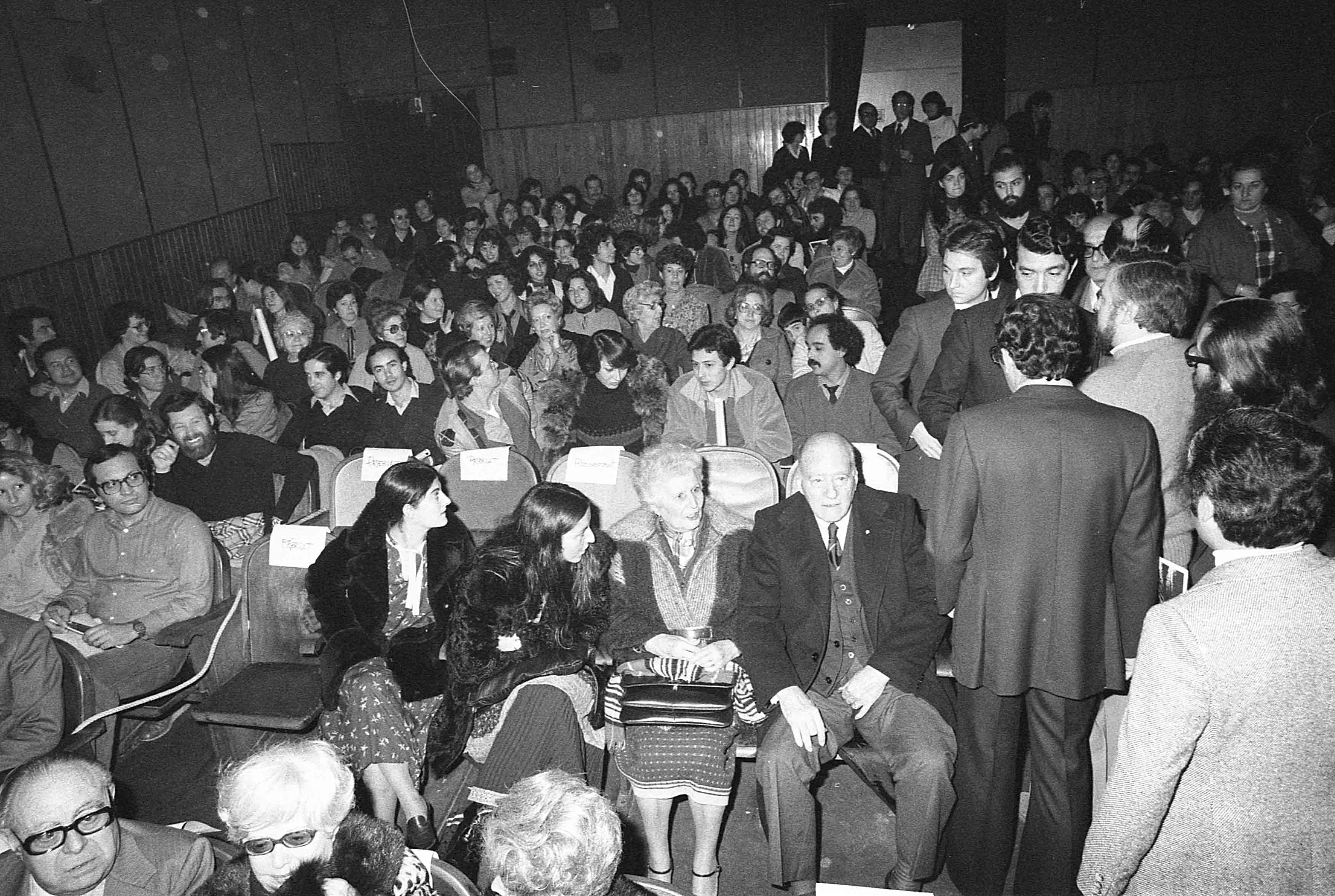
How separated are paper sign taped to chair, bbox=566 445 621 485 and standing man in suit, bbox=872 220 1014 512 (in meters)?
1.31

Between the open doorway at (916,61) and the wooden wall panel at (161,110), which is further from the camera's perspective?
the open doorway at (916,61)

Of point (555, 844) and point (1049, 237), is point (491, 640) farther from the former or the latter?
point (1049, 237)

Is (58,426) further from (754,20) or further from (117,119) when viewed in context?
(754,20)

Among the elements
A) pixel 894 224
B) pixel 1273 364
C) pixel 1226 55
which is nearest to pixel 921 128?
pixel 894 224

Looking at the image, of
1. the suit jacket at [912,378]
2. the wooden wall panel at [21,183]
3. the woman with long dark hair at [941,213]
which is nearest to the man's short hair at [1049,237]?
the suit jacket at [912,378]

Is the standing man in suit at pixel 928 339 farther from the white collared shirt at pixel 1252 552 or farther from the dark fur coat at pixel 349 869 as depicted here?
the dark fur coat at pixel 349 869

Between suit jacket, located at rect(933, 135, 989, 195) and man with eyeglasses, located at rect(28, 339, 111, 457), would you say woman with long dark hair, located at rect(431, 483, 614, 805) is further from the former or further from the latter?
suit jacket, located at rect(933, 135, 989, 195)

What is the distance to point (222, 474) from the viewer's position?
453 cm

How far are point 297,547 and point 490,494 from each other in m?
0.94

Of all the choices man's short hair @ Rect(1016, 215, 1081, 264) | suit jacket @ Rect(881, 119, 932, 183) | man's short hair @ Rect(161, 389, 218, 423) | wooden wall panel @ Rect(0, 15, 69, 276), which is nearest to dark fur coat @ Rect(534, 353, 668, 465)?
man's short hair @ Rect(161, 389, 218, 423)

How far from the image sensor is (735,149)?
47.4 ft

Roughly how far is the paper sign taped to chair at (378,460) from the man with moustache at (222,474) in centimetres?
52

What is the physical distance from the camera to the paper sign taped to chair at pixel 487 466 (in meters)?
4.25

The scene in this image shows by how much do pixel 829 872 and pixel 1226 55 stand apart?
14954 mm
